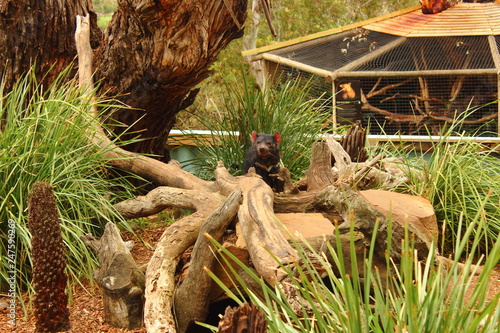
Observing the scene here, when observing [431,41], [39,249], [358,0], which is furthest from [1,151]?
[358,0]

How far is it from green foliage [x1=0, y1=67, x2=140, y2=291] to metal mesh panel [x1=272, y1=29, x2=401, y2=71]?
194 inches

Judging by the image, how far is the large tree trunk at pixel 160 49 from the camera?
3.85 m

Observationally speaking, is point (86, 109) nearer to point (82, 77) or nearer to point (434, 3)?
→ point (82, 77)

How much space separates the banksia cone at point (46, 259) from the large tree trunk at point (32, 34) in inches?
77.2

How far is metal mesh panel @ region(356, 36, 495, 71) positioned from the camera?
7715 mm

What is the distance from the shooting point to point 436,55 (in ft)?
26.3

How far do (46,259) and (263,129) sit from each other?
2.83m

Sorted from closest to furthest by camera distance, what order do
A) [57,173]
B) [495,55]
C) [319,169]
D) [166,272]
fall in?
1. [166,272]
2. [57,173]
3. [319,169]
4. [495,55]

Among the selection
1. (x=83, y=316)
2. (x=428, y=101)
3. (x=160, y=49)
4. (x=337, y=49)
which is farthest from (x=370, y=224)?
(x=337, y=49)

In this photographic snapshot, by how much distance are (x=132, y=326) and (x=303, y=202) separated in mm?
1398

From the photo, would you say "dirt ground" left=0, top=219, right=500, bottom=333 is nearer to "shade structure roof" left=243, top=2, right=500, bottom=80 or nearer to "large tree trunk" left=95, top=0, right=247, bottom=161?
"large tree trunk" left=95, top=0, right=247, bottom=161

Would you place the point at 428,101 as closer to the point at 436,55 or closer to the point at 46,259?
the point at 436,55

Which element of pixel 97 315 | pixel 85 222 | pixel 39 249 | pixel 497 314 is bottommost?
pixel 97 315

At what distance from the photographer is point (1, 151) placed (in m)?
3.27
